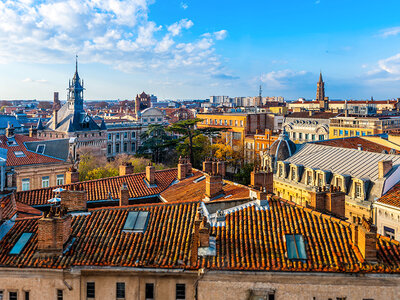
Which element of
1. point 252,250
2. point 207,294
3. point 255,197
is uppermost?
point 255,197

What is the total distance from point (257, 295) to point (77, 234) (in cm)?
760

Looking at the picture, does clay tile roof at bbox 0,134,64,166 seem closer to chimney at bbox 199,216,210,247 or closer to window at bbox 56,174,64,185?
window at bbox 56,174,64,185

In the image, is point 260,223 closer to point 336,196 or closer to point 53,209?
point 336,196

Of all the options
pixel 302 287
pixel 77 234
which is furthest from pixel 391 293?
pixel 77 234

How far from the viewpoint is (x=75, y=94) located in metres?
90.2

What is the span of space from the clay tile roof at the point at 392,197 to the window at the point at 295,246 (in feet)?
45.3

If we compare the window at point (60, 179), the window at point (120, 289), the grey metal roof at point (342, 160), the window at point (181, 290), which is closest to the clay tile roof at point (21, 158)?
the window at point (60, 179)

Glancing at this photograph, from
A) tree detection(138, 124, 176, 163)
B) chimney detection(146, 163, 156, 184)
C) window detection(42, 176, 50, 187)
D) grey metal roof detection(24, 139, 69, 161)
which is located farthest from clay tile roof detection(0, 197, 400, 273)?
tree detection(138, 124, 176, 163)

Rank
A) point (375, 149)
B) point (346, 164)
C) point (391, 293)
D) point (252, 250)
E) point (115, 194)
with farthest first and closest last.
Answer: point (375, 149)
point (346, 164)
point (115, 194)
point (252, 250)
point (391, 293)

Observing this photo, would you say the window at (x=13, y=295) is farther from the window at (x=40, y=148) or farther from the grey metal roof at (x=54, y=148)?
the window at (x=40, y=148)

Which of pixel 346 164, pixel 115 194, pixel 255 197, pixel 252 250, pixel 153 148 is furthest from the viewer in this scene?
pixel 153 148

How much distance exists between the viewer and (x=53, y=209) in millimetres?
16172

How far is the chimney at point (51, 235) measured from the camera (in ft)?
50.2

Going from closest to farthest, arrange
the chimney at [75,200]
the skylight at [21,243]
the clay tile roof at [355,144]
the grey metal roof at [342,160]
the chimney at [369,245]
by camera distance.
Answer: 1. the chimney at [369,245]
2. the skylight at [21,243]
3. the chimney at [75,200]
4. the grey metal roof at [342,160]
5. the clay tile roof at [355,144]
